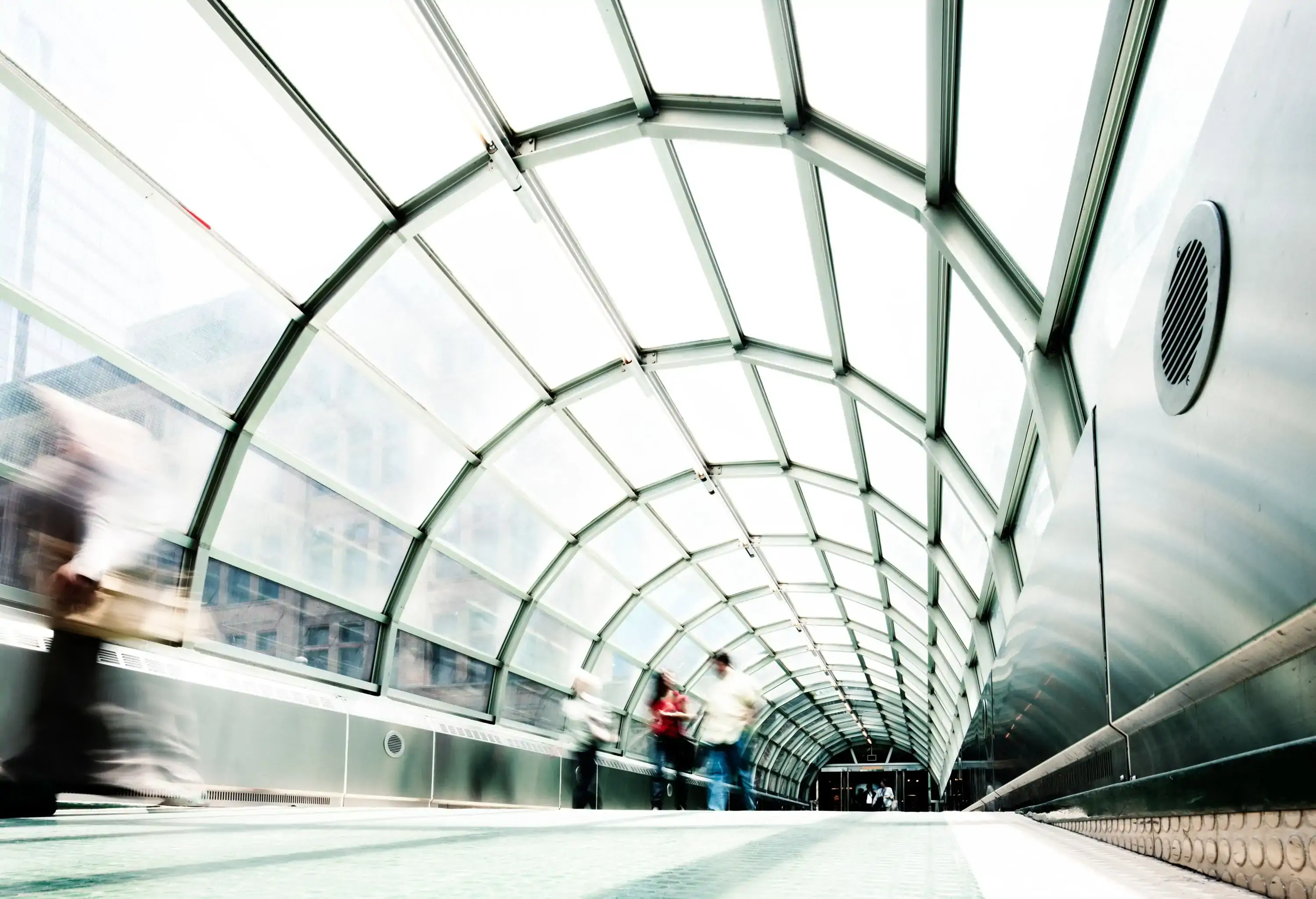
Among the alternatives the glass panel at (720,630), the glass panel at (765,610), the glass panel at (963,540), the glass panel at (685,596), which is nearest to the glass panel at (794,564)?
the glass panel at (765,610)

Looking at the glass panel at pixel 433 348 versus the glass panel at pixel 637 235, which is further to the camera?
the glass panel at pixel 433 348

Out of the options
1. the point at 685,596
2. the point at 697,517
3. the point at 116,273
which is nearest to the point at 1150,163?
the point at 116,273

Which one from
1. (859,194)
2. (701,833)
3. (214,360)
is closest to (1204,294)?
(701,833)

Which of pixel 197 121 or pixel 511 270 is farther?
pixel 511 270

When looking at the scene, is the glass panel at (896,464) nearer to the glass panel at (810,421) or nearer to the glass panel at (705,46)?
the glass panel at (810,421)

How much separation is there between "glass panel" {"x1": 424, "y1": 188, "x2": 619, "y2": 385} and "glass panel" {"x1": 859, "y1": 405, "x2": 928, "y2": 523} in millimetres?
3811

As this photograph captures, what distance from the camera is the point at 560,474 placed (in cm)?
1562

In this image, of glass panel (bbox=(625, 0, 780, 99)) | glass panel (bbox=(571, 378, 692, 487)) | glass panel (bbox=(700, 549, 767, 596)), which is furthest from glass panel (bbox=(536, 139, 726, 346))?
glass panel (bbox=(700, 549, 767, 596))

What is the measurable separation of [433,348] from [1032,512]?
743 centimetres

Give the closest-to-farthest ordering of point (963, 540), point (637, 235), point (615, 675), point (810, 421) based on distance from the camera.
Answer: point (637, 235), point (963, 540), point (810, 421), point (615, 675)

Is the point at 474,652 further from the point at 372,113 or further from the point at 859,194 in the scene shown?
the point at 859,194

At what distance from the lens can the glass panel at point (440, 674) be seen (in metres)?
14.9

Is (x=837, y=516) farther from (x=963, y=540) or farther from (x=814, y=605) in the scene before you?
(x=814, y=605)

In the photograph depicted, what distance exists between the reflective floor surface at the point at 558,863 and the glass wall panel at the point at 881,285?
5.34 meters
